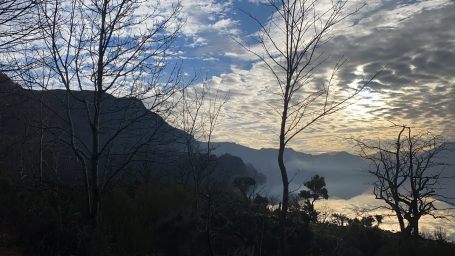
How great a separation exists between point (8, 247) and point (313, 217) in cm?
1585

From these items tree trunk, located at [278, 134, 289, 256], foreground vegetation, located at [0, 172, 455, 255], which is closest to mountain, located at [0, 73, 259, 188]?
foreground vegetation, located at [0, 172, 455, 255]

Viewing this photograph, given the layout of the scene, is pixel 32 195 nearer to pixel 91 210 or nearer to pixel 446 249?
pixel 91 210

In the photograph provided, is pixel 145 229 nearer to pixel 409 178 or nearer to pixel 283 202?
pixel 283 202

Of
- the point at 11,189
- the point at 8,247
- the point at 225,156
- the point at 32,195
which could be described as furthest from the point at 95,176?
the point at 225,156

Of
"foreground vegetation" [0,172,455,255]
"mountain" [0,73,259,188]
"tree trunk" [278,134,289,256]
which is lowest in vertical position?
"foreground vegetation" [0,172,455,255]

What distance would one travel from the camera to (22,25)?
6230 millimetres

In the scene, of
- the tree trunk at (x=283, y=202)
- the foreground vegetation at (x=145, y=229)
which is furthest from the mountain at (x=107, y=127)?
the tree trunk at (x=283, y=202)

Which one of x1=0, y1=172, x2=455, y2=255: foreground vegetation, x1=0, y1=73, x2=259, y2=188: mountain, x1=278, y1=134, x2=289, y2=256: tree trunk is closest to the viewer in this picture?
x1=278, y1=134, x2=289, y2=256: tree trunk

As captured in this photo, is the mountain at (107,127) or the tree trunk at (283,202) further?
the mountain at (107,127)

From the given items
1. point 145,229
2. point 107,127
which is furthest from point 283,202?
point 145,229

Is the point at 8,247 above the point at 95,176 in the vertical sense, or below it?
below

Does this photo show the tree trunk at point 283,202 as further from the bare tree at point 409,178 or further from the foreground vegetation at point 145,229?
the bare tree at point 409,178

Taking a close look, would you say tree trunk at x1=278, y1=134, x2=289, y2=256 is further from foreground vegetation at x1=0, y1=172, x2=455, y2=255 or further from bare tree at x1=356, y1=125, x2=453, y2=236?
bare tree at x1=356, y1=125, x2=453, y2=236

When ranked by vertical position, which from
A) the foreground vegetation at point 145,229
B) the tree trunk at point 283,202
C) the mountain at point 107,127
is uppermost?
the mountain at point 107,127
